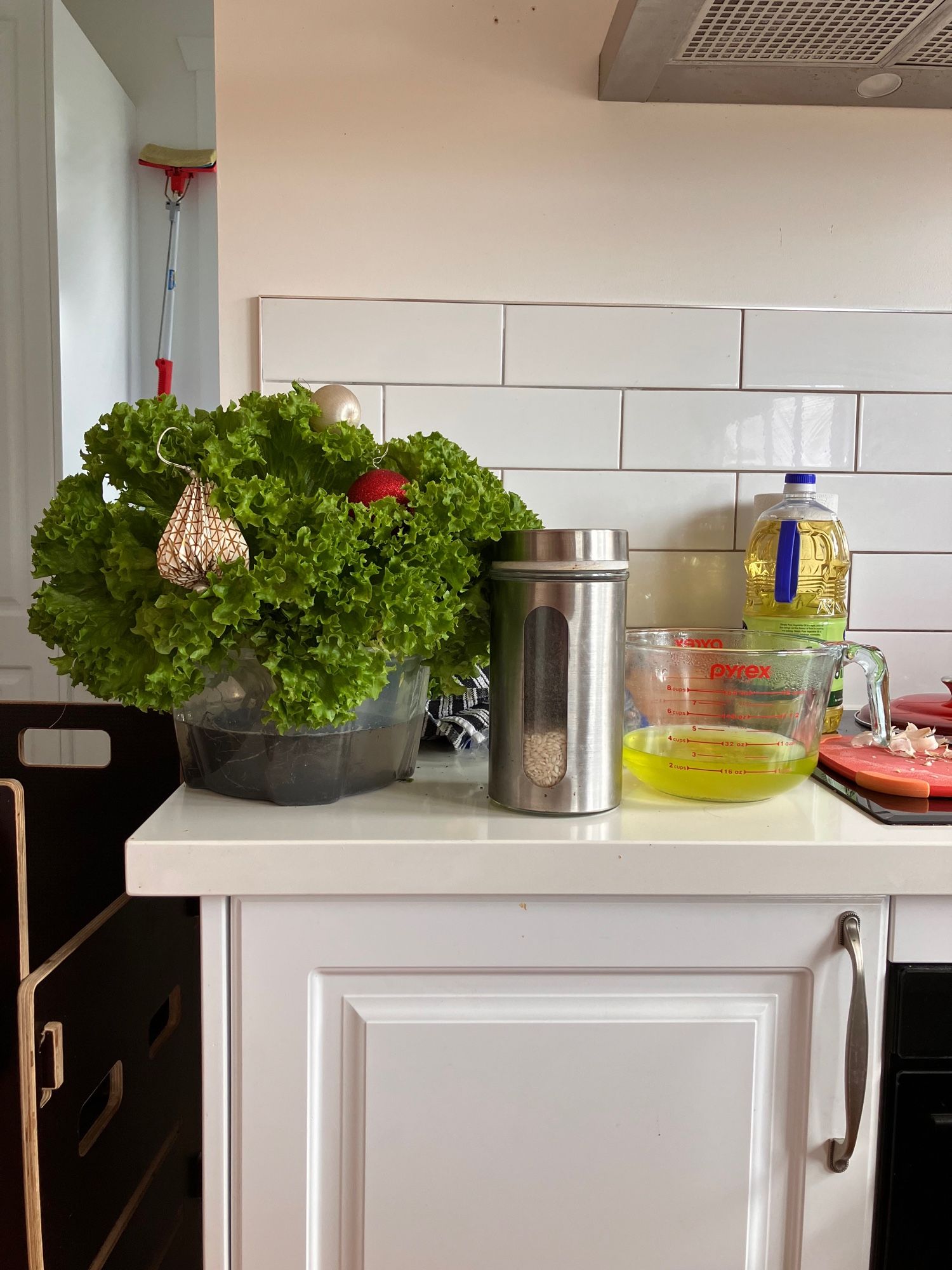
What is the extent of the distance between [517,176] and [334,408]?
1.85 ft

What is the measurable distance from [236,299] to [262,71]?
28cm

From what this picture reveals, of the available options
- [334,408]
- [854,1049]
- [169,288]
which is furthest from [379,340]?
[169,288]

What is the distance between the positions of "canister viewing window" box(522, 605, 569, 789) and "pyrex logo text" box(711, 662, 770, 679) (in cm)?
16

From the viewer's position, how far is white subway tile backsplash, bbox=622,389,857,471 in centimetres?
118

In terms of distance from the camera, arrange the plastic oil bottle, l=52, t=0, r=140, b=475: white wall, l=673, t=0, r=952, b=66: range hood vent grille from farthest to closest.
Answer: l=52, t=0, r=140, b=475: white wall < the plastic oil bottle < l=673, t=0, r=952, b=66: range hood vent grille

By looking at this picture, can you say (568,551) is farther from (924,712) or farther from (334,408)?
(924,712)

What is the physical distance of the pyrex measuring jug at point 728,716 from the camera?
0.78 metres

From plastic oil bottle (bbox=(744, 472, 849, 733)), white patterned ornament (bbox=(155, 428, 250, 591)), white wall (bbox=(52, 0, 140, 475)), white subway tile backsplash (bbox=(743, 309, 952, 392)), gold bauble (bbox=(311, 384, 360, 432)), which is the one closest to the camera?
white patterned ornament (bbox=(155, 428, 250, 591))

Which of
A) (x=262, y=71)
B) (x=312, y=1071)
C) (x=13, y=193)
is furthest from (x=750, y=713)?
(x=13, y=193)

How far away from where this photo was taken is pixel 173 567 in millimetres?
658

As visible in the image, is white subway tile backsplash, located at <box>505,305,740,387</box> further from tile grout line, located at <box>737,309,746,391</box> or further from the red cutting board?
the red cutting board

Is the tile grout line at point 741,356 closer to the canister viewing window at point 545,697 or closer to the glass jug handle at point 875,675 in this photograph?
the glass jug handle at point 875,675

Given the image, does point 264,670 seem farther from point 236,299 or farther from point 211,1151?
point 236,299

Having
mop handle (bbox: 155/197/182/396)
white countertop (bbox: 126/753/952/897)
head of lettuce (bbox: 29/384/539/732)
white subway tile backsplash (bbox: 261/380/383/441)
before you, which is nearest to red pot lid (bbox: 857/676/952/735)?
white countertop (bbox: 126/753/952/897)
